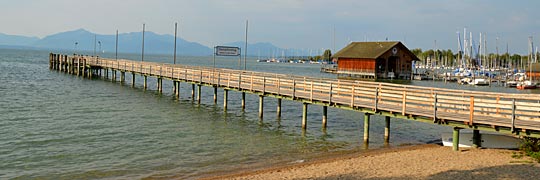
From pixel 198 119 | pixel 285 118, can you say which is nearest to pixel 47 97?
pixel 198 119

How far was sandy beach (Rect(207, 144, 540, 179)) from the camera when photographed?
12.8 m

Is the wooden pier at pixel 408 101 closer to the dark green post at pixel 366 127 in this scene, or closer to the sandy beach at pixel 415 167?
the dark green post at pixel 366 127

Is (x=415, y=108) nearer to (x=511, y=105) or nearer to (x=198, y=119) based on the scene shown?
(x=511, y=105)

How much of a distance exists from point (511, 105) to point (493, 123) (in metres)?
0.84

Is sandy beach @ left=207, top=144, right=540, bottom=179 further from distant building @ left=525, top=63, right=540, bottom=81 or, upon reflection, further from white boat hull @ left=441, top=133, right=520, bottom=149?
distant building @ left=525, top=63, right=540, bottom=81

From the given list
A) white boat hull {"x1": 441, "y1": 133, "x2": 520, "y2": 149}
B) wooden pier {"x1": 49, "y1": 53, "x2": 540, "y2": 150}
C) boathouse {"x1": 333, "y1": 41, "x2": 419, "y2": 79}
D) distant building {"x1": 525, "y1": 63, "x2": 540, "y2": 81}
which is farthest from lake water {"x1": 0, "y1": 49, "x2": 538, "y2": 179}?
distant building {"x1": 525, "y1": 63, "x2": 540, "y2": 81}

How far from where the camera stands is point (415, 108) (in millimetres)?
18141

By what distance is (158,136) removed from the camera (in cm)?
2077

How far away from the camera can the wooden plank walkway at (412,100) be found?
50.1 feet

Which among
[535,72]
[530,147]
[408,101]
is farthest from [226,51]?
[535,72]

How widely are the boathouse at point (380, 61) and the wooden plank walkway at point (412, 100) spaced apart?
43.0 metres

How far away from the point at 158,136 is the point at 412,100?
33.7ft

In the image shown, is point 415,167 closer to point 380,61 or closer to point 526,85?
point 526,85

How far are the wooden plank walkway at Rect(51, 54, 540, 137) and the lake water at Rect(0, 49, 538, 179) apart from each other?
1.62 meters
